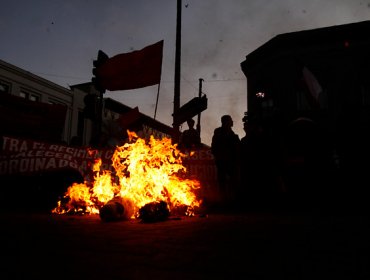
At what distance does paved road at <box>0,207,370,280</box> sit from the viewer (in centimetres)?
216

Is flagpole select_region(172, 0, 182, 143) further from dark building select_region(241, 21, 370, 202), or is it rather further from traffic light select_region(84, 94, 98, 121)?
dark building select_region(241, 21, 370, 202)

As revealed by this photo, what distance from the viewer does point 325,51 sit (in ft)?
73.8

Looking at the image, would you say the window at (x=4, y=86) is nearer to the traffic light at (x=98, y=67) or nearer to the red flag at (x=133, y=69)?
the traffic light at (x=98, y=67)

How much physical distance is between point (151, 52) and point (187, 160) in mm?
3656

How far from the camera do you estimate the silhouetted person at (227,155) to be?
26.6ft

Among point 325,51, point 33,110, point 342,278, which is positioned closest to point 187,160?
point 33,110

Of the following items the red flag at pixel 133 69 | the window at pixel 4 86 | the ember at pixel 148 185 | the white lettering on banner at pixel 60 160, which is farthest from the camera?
the window at pixel 4 86

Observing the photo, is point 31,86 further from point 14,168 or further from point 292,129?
point 292,129

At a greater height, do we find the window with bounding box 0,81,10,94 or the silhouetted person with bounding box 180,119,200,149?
the window with bounding box 0,81,10,94

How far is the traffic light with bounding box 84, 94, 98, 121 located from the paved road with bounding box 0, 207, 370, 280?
293 inches

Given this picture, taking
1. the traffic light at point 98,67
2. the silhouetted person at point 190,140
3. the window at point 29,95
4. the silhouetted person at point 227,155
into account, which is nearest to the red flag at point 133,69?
the traffic light at point 98,67

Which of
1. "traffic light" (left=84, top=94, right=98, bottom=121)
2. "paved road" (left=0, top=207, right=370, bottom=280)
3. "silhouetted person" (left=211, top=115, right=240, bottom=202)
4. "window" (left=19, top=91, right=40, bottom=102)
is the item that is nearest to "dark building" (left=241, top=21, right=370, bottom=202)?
"traffic light" (left=84, top=94, right=98, bottom=121)

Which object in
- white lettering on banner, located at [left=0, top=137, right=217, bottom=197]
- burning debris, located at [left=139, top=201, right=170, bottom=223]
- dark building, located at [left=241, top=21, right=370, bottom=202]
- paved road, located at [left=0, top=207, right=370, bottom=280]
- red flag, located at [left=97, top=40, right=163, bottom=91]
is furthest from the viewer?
dark building, located at [left=241, top=21, right=370, bottom=202]

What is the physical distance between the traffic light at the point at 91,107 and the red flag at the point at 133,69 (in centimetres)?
60
